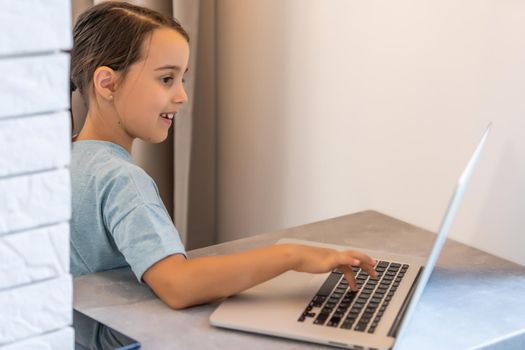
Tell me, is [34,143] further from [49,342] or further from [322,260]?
[322,260]

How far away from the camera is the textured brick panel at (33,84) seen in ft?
2.40

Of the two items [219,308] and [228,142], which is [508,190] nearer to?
[219,308]

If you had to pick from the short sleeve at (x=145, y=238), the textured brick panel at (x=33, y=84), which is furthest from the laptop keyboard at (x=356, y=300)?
the textured brick panel at (x=33, y=84)

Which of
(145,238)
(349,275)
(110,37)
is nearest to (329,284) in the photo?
(349,275)

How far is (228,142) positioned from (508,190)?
0.75m

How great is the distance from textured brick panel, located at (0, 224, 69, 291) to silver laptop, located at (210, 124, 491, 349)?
0.36m

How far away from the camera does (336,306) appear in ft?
3.87

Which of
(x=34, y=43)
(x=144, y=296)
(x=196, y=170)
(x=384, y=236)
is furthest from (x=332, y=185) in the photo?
(x=34, y=43)

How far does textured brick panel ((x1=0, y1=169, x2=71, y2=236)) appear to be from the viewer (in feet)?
2.50

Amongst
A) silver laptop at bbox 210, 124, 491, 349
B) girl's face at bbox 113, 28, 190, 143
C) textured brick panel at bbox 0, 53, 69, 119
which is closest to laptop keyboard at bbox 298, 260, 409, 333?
silver laptop at bbox 210, 124, 491, 349

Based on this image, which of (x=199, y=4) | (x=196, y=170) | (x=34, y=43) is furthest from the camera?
(x=196, y=170)

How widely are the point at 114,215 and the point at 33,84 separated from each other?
1.66ft

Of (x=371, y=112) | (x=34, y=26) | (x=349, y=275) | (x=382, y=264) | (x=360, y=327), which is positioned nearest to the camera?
(x=34, y=26)

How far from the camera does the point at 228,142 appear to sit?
79.9 inches
